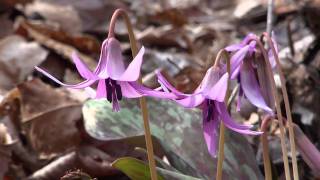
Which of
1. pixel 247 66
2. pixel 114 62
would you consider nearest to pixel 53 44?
pixel 247 66

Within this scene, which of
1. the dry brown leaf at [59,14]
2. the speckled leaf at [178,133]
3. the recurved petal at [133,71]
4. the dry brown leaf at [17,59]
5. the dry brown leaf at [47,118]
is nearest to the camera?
the recurved petal at [133,71]

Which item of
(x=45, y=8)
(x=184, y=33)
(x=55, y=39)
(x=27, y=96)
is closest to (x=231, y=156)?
(x=27, y=96)

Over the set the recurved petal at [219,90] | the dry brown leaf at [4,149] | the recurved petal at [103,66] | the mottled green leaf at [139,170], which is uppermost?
the recurved petal at [103,66]

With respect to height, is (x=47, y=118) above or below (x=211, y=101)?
below

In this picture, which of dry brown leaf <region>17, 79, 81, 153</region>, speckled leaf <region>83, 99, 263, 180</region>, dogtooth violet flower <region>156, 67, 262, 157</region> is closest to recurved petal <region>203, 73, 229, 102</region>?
dogtooth violet flower <region>156, 67, 262, 157</region>

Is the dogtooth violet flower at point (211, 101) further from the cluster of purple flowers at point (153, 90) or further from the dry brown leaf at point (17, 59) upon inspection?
the dry brown leaf at point (17, 59)

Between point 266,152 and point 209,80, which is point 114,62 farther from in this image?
point 266,152

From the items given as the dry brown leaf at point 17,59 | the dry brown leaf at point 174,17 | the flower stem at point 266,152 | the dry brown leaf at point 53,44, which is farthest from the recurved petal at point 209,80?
the dry brown leaf at point 174,17

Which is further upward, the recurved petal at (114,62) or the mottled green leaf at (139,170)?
the recurved petal at (114,62)
